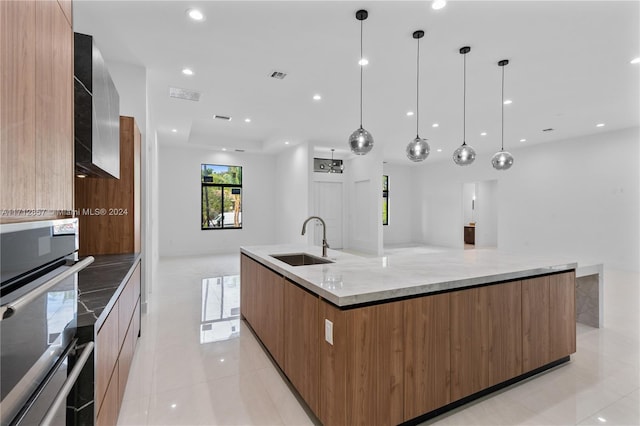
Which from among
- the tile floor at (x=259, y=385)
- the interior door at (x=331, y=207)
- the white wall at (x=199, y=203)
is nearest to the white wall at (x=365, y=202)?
the interior door at (x=331, y=207)

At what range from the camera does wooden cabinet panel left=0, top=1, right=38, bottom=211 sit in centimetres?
82

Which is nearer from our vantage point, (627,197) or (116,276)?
(116,276)

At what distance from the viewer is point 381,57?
362cm

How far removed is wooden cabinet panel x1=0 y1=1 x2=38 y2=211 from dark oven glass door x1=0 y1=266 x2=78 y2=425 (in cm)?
27

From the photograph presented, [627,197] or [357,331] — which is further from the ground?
[627,197]

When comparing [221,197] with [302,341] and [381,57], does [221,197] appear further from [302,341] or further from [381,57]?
[302,341]

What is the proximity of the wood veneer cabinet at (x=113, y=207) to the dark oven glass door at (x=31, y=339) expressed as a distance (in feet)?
7.83

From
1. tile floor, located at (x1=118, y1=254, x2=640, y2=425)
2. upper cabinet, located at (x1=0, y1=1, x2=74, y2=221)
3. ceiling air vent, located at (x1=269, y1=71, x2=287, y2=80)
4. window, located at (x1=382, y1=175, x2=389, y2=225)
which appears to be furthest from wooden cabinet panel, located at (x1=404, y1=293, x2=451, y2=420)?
window, located at (x1=382, y1=175, x2=389, y2=225)

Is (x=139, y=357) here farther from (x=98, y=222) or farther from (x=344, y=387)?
(x=344, y=387)

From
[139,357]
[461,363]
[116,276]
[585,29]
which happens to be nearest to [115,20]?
[116,276]

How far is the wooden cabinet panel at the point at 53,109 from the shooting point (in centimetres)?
105

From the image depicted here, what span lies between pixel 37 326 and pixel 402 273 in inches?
74.0

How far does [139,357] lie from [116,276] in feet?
3.59

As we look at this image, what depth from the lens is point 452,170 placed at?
1070 cm
